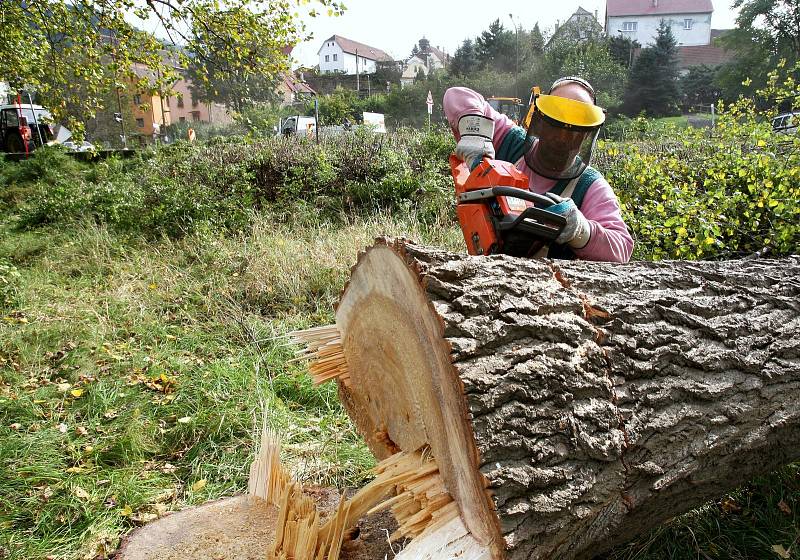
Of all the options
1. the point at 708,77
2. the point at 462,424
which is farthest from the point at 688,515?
the point at 708,77

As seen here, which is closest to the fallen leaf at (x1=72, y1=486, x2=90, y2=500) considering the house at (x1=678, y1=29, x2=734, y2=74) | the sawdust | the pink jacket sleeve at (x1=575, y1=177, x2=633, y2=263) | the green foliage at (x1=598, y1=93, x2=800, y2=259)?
the sawdust

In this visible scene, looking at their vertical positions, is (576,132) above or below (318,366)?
above

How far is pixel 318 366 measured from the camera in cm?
229

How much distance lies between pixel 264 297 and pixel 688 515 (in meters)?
3.77

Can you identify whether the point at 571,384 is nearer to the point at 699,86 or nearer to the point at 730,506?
the point at 730,506

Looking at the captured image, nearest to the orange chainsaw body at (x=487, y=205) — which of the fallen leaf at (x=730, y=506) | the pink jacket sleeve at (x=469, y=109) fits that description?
the pink jacket sleeve at (x=469, y=109)

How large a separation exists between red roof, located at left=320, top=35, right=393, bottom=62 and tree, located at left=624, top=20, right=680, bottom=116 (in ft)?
163

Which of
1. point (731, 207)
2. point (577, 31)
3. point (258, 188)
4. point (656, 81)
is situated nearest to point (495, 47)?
point (577, 31)

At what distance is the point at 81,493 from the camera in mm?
2547

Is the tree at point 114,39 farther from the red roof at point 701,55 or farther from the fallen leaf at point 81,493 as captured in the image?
the red roof at point 701,55

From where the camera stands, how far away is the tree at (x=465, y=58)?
4393 cm

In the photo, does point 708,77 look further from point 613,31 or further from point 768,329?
point 768,329

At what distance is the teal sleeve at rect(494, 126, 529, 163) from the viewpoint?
308 cm

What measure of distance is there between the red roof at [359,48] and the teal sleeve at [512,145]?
8122cm
